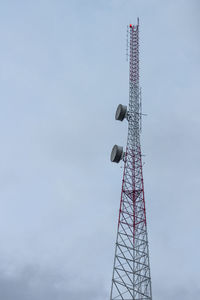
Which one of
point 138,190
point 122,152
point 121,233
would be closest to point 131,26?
point 122,152

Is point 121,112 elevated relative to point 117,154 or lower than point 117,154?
elevated

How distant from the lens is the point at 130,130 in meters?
54.1

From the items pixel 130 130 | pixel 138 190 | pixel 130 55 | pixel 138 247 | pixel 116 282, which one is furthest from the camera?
Answer: pixel 130 55

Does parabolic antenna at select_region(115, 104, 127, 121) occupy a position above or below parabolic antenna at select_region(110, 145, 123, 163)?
above

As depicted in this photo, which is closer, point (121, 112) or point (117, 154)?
point (117, 154)

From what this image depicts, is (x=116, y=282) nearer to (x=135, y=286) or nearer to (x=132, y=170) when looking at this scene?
(x=135, y=286)

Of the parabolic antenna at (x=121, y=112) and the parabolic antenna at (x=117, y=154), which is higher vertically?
the parabolic antenna at (x=121, y=112)

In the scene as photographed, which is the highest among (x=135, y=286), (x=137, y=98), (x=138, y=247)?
(x=137, y=98)

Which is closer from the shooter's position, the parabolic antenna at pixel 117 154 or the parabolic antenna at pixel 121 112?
the parabolic antenna at pixel 117 154

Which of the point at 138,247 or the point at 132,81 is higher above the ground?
the point at 132,81

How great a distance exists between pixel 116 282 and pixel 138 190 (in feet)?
37.8

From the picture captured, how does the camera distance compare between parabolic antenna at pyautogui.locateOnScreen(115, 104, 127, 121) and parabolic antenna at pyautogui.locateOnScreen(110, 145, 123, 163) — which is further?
parabolic antenna at pyautogui.locateOnScreen(115, 104, 127, 121)

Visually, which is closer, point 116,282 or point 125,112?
point 116,282

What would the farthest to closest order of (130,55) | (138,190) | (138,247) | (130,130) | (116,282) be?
(130,55) → (130,130) → (138,190) → (138,247) → (116,282)
